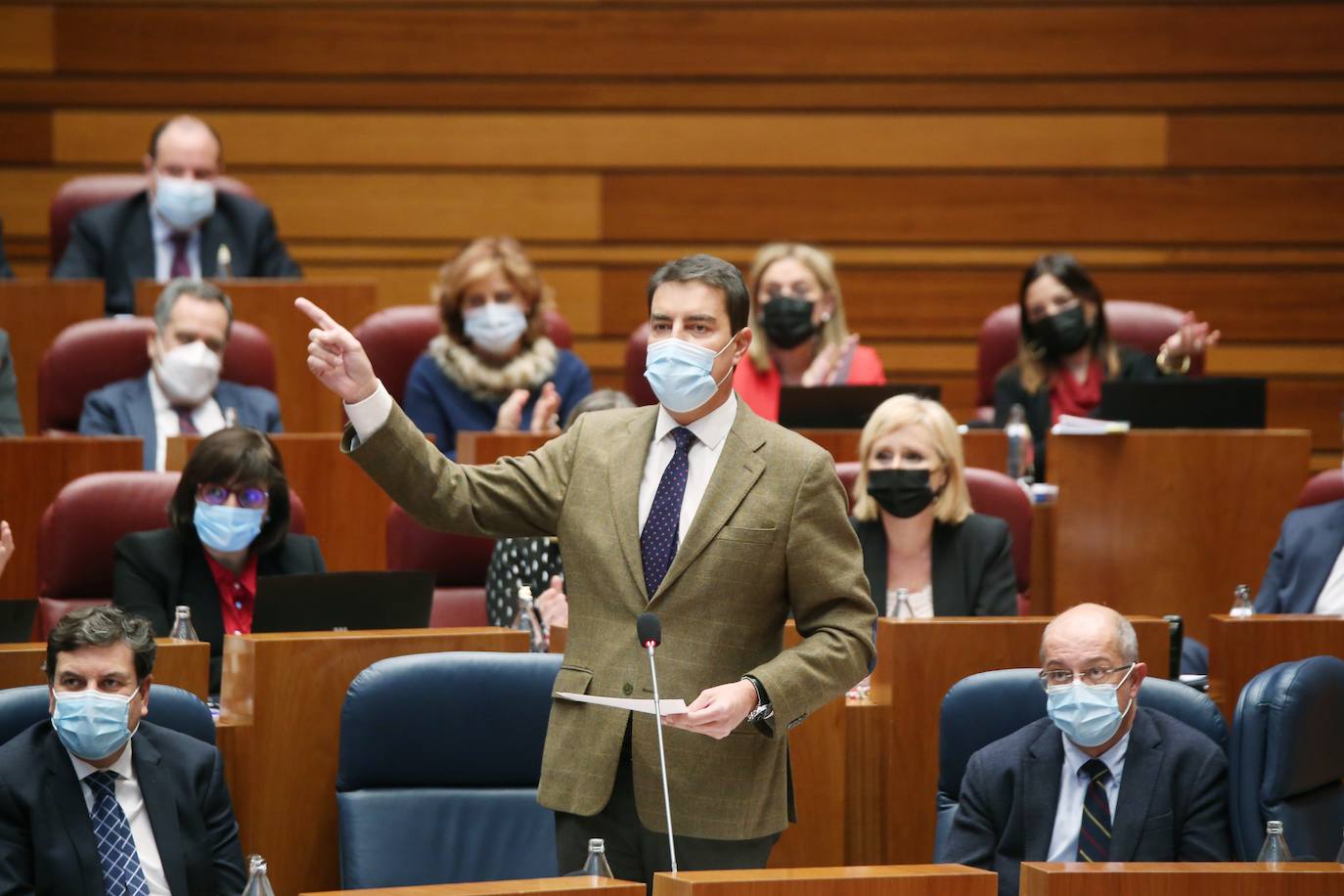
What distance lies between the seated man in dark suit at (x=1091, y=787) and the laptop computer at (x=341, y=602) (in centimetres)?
89

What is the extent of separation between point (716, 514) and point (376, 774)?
0.70m

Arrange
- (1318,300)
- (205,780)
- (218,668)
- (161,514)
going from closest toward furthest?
(205,780), (218,668), (161,514), (1318,300)

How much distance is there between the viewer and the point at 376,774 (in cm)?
242

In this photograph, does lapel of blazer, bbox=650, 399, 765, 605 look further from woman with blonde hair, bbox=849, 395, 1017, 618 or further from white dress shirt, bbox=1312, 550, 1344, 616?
white dress shirt, bbox=1312, 550, 1344, 616

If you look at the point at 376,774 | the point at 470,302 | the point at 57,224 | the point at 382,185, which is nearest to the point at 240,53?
the point at 382,185

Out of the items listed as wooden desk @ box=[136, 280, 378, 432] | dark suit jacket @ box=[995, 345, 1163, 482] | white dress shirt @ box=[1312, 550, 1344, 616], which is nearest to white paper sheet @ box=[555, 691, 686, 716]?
white dress shirt @ box=[1312, 550, 1344, 616]

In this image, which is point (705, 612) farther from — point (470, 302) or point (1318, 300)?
point (1318, 300)

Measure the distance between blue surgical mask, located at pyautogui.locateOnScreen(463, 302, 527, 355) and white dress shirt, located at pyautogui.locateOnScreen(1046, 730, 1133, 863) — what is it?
1.99 m

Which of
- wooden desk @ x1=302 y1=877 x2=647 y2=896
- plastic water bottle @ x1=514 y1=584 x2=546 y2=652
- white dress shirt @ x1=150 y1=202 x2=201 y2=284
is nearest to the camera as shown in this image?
wooden desk @ x1=302 y1=877 x2=647 y2=896

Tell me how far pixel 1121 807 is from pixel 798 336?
6.43 feet

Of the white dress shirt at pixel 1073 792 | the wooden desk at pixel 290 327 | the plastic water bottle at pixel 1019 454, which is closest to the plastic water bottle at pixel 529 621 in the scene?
the white dress shirt at pixel 1073 792

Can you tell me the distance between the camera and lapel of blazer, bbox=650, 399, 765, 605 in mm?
1989

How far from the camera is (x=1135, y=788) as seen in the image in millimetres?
2461

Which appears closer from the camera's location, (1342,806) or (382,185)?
(1342,806)
